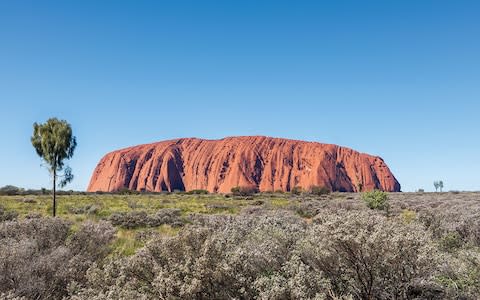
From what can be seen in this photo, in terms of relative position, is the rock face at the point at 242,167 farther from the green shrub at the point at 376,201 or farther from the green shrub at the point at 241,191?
the green shrub at the point at 376,201

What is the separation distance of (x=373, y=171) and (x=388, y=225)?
175 metres

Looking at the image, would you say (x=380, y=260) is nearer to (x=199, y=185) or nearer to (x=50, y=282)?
(x=50, y=282)

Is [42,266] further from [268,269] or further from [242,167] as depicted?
[242,167]

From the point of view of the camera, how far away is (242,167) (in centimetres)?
15950

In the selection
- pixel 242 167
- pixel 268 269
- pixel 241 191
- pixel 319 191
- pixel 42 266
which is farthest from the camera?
pixel 242 167

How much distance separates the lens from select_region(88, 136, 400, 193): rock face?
510ft

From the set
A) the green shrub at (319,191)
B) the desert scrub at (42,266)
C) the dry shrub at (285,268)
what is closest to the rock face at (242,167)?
the green shrub at (319,191)

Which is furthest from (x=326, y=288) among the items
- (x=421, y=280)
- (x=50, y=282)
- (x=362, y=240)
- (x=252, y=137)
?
(x=252, y=137)

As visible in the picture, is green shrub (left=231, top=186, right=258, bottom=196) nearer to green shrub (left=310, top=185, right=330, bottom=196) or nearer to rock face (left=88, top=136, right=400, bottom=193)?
green shrub (left=310, top=185, right=330, bottom=196)

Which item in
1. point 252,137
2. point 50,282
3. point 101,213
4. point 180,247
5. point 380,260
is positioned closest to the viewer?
point 380,260

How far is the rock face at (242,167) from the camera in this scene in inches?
6117

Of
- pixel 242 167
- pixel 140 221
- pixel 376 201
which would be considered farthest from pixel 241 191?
pixel 140 221

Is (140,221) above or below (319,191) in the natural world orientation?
below

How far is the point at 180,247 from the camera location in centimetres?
730
